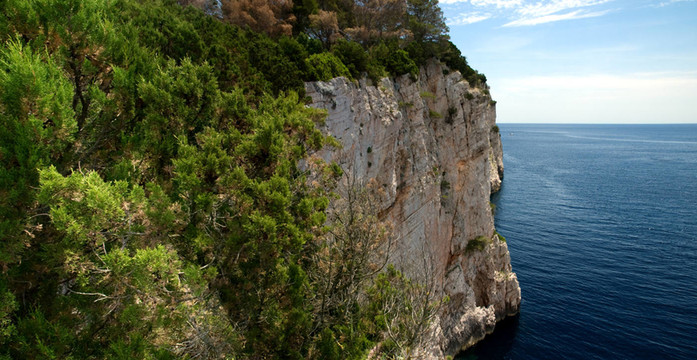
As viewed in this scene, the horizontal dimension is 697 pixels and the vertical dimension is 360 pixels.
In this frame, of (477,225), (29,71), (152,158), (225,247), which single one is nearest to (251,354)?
(225,247)

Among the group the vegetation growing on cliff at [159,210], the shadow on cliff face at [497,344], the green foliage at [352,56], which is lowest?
the shadow on cliff face at [497,344]

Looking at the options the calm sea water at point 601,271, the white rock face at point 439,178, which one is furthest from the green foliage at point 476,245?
the calm sea water at point 601,271

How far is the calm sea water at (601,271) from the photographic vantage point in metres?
30.6

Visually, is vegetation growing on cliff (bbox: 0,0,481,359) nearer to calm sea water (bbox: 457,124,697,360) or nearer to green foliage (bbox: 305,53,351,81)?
green foliage (bbox: 305,53,351,81)

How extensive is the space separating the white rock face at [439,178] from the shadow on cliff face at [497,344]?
0.71 metres

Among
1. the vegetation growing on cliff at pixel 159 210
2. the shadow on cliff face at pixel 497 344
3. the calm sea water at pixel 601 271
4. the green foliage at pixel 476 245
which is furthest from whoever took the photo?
the green foliage at pixel 476 245

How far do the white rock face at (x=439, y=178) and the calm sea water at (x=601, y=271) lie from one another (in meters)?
4.20

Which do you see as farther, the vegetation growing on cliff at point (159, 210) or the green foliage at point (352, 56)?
the green foliage at point (352, 56)

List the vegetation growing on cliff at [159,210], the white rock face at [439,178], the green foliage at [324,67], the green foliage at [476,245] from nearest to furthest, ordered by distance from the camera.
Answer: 1. the vegetation growing on cliff at [159,210]
2. the green foliage at [324,67]
3. the white rock face at [439,178]
4. the green foliage at [476,245]

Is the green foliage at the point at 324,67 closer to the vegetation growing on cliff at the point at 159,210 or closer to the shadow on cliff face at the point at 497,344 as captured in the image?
the vegetation growing on cliff at the point at 159,210

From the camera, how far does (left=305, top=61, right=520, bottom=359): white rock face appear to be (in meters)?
22.8


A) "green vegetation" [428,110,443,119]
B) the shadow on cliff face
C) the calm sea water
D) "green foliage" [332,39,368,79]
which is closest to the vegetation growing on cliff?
"green foliage" [332,39,368,79]

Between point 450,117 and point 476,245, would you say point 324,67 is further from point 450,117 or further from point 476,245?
point 476,245

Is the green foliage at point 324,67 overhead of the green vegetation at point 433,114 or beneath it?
overhead
